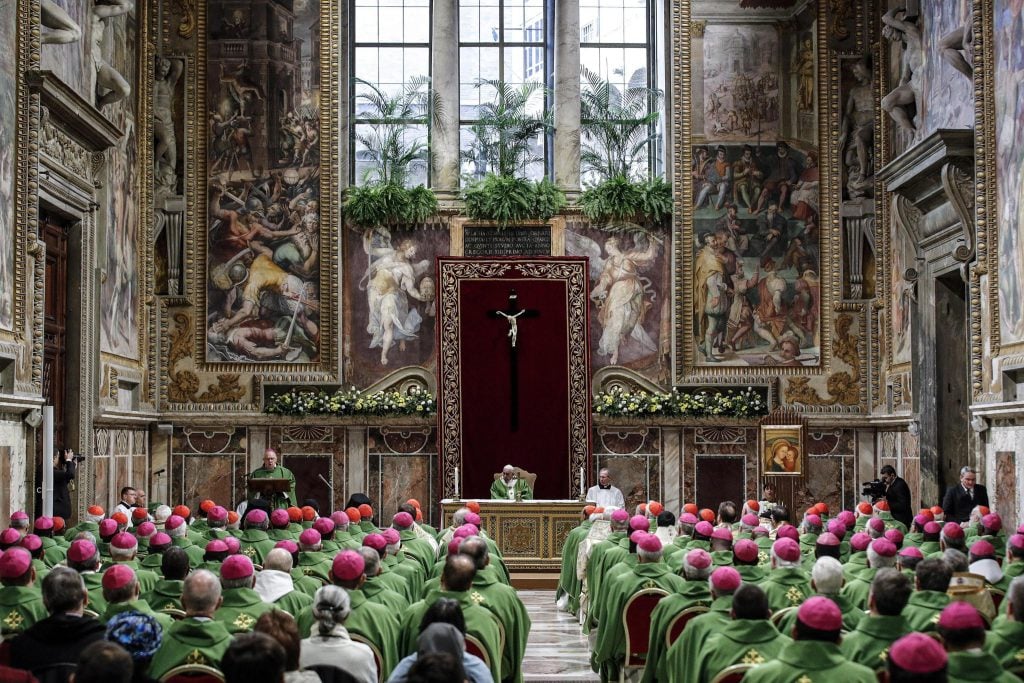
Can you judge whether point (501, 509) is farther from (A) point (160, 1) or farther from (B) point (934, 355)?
(A) point (160, 1)

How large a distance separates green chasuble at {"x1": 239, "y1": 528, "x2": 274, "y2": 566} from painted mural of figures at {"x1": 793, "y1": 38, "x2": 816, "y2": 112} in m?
13.4

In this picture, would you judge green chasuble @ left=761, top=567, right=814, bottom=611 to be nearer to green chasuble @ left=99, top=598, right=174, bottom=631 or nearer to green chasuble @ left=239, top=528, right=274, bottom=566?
green chasuble @ left=99, top=598, right=174, bottom=631

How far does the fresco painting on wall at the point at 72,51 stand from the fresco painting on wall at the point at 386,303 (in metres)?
5.30

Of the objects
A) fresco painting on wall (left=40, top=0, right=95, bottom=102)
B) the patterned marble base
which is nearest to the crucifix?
the patterned marble base

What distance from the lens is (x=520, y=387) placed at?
68.4ft

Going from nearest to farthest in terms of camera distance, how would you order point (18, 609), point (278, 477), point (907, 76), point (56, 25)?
point (18, 609)
point (56, 25)
point (278, 477)
point (907, 76)

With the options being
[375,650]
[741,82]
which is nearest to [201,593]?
[375,650]

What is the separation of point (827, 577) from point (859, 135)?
50.7 ft

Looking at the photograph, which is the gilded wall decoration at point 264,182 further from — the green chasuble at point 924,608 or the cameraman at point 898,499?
the green chasuble at point 924,608

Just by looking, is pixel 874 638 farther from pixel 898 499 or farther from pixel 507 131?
pixel 507 131

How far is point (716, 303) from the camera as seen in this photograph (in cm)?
2152

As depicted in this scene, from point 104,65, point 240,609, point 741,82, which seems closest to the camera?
point 240,609

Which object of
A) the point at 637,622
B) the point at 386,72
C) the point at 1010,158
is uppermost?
the point at 386,72

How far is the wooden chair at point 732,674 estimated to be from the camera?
242 inches
